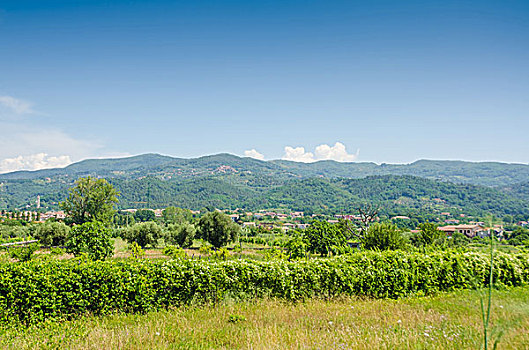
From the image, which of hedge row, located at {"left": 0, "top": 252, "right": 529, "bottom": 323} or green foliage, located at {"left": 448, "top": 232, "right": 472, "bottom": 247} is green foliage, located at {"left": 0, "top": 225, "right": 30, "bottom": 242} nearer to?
hedge row, located at {"left": 0, "top": 252, "right": 529, "bottom": 323}

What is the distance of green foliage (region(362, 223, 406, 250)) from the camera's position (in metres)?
12.9

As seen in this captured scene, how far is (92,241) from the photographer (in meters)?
14.2

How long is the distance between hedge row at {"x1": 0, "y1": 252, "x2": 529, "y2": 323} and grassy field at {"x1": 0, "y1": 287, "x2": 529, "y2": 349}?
38cm

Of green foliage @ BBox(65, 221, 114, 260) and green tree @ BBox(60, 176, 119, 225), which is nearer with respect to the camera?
green foliage @ BBox(65, 221, 114, 260)

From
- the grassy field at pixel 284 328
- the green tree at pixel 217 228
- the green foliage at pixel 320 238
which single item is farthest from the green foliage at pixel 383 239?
the green tree at pixel 217 228

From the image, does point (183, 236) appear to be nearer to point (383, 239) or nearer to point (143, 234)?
point (143, 234)

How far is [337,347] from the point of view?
4285 mm

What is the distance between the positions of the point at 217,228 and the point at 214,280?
25.7 metres

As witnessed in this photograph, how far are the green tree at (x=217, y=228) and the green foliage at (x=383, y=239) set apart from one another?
20695 mm

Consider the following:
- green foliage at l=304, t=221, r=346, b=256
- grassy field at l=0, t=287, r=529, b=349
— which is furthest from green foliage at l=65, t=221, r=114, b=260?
green foliage at l=304, t=221, r=346, b=256

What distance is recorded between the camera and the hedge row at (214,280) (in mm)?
6672

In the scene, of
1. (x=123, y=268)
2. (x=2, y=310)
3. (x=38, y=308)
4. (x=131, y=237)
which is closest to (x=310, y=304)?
(x=123, y=268)

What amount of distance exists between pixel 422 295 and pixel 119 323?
21.8ft

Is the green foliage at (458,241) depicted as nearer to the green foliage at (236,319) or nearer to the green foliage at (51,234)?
the green foliage at (236,319)
